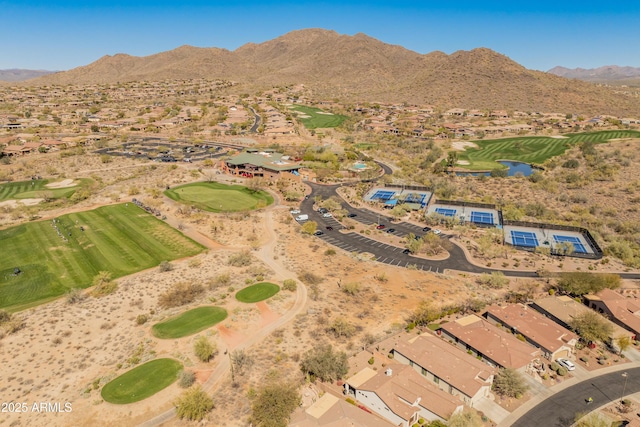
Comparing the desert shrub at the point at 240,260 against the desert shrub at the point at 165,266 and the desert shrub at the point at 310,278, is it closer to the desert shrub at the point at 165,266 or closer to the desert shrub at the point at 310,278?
the desert shrub at the point at 165,266

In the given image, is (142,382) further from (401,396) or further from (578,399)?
(578,399)

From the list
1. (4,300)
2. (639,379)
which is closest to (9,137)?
(4,300)

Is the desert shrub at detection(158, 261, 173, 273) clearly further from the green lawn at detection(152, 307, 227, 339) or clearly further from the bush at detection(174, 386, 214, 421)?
the bush at detection(174, 386, 214, 421)

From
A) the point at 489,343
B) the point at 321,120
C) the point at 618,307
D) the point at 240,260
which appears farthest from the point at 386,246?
the point at 321,120

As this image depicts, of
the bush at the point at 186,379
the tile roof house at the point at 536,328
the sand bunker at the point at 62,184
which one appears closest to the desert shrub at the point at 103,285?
the bush at the point at 186,379

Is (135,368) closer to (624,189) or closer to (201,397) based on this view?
(201,397)
